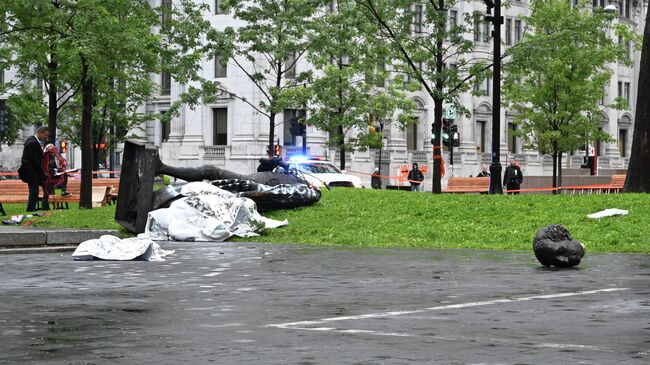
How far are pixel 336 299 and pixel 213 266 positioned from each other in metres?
4.95

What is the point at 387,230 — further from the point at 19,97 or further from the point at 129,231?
the point at 19,97

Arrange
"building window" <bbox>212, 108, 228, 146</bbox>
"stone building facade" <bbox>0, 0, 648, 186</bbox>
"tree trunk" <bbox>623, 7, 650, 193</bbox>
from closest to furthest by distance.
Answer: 1. "tree trunk" <bbox>623, 7, 650, 193</bbox>
2. "stone building facade" <bbox>0, 0, 648, 186</bbox>
3. "building window" <bbox>212, 108, 228, 146</bbox>

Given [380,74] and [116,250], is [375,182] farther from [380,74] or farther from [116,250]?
[116,250]

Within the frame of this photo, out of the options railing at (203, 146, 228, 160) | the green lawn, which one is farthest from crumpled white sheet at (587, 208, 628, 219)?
railing at (203, 146, 228, 160)

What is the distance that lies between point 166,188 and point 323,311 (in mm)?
14255

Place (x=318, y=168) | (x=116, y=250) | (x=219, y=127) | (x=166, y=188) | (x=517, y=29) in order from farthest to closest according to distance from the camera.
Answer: (x=517, y=29)
(x=219, y=127)
(x=318, y=168)
(x=166, y=188)
(x=116, y=250)

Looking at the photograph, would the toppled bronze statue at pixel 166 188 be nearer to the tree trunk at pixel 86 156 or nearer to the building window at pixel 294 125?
the tree trunk at pixel 86 156

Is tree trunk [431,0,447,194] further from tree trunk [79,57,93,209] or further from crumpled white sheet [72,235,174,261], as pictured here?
crumpled white sheet [72,235,174,261]

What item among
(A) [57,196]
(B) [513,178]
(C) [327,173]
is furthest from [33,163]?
(B) [513,178]

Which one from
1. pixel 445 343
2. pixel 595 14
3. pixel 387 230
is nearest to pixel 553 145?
pixel 595 14

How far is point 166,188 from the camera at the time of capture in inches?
978

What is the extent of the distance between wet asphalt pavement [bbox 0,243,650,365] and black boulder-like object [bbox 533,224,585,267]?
266 mm

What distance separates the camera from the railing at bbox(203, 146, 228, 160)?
73312 mm

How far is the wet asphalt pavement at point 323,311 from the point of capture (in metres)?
8.22
